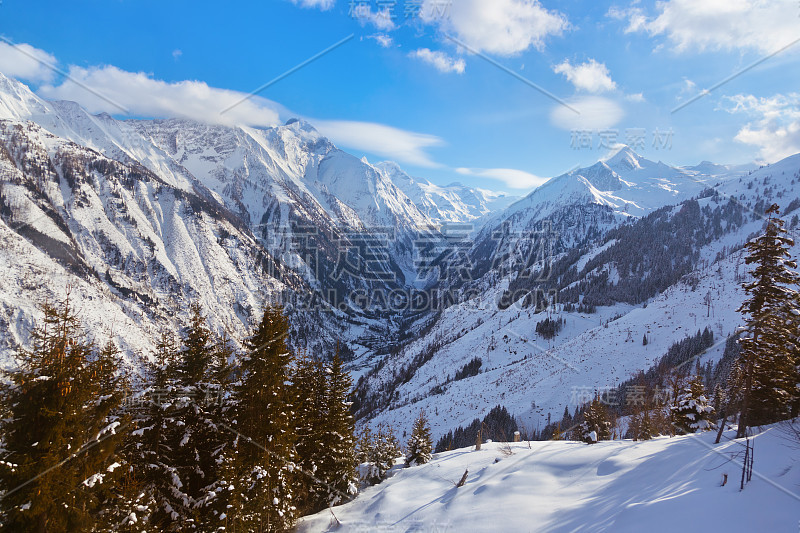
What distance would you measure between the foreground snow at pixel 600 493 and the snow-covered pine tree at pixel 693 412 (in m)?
14.2

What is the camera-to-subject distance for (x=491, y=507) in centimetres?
1345

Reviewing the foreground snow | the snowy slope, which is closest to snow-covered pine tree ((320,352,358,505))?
the foreground snow

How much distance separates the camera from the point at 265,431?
18047 millimetres

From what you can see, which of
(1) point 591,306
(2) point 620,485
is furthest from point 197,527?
(1) point 591,306

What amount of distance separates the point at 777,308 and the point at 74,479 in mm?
30823

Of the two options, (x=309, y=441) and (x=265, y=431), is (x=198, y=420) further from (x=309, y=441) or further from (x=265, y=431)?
(x=309, y=441)

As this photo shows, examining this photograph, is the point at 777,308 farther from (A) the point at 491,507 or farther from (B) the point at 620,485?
(A) the point at 491,507

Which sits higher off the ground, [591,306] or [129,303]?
[129,303]

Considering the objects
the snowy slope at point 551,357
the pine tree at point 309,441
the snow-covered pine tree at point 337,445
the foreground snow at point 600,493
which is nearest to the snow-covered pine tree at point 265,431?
the foreground snow at point 600,493

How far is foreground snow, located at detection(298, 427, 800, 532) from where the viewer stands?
934cm

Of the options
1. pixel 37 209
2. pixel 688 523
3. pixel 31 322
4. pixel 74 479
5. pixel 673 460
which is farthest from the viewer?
pixel 37 209

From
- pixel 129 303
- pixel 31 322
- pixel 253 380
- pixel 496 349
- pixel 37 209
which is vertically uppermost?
pixel 37 209

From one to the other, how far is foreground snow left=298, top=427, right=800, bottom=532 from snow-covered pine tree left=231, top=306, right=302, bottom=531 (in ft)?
9.30

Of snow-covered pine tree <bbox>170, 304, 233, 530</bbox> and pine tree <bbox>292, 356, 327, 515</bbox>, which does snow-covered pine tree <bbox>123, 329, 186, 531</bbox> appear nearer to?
snow-covered pine tree <bbox>170, 304, 233, 530</bbox>
